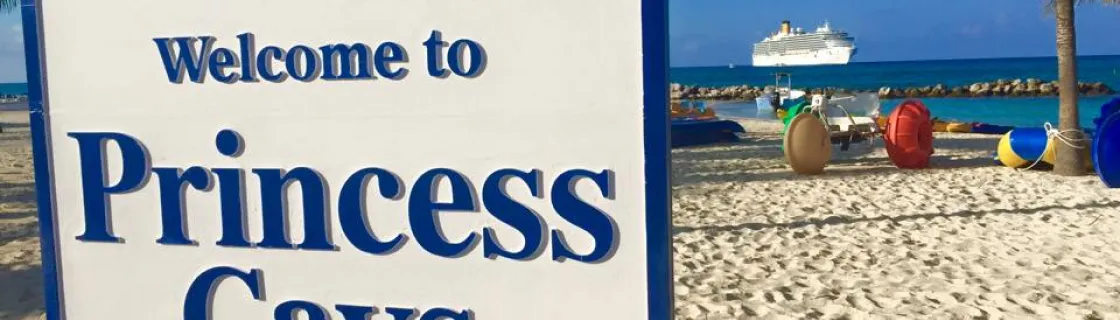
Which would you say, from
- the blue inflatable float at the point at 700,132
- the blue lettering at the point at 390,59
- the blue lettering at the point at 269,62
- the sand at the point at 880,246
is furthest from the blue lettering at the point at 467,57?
the blue inflatable float at the point at 700,132

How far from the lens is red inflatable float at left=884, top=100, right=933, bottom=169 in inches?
391

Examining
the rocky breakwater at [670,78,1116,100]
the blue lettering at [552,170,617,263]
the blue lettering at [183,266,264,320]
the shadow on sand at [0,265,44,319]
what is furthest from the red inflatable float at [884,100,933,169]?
the rocky breakwater at [670,78,1116,100]

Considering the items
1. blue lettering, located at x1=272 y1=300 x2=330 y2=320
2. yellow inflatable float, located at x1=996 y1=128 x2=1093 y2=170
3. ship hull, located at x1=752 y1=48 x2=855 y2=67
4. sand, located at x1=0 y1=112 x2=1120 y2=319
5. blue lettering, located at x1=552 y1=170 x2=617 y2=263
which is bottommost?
sand, located at x1=0 y1=112 x2=1120 y2=319

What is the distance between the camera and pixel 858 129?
39.1ft

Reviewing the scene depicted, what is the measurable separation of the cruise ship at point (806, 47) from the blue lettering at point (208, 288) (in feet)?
291

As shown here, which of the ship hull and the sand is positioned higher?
the ship hull

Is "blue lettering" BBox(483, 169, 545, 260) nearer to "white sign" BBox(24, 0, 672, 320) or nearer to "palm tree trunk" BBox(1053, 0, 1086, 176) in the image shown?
"white sign" BBox(24, 0, 672, 320)

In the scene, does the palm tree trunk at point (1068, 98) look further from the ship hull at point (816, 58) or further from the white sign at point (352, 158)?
the ship hull at point (816, 58)

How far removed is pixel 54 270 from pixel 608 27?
4.68ft

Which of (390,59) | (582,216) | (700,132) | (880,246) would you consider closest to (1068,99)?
(880,246)

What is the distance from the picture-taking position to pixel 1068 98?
29.8 ft

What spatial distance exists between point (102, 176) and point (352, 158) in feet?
2.09

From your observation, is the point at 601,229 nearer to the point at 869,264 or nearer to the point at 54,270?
the point at 54,270

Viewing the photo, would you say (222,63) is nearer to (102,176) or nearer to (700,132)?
(102,176)
